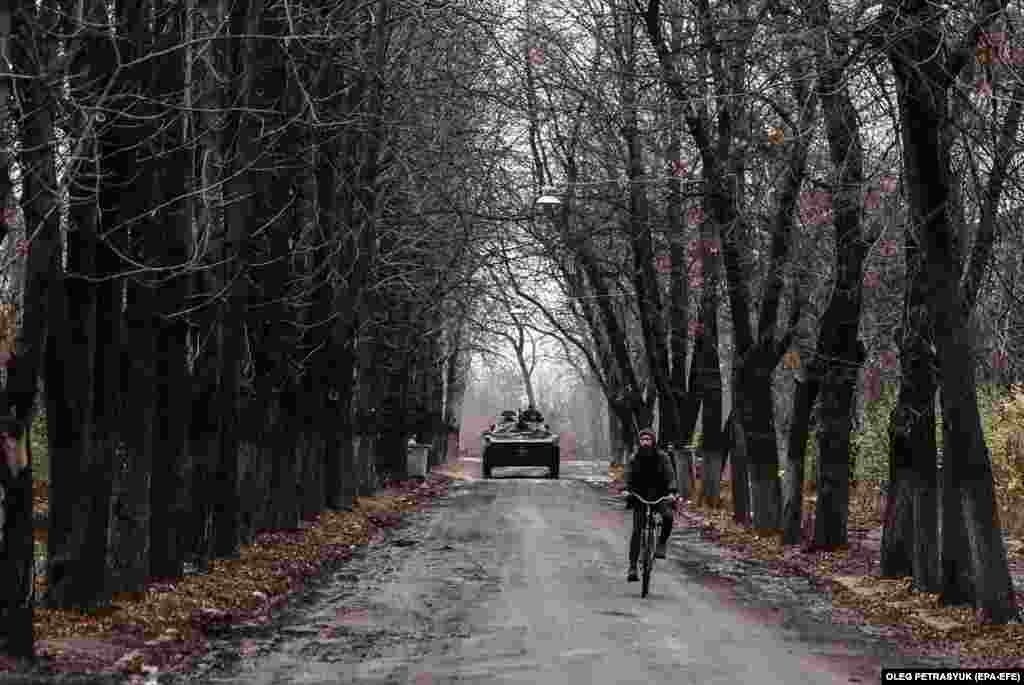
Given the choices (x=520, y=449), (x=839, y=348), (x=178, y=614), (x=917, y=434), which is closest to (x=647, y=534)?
(x=917, y=434)

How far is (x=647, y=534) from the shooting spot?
18250mm

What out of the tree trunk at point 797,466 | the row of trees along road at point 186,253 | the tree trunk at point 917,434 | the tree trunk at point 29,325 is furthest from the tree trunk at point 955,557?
the tree trunk at point 29,325

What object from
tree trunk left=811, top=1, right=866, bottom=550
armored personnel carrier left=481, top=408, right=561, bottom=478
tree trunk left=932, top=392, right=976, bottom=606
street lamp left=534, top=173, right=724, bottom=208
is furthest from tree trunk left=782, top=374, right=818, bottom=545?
armored personnel carrier left=481, top=408, right=561, bottom=478

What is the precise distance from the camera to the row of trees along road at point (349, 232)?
13617mm

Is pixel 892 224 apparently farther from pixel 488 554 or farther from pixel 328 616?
pixel 488 554

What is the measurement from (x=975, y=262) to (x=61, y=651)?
31.6 feet

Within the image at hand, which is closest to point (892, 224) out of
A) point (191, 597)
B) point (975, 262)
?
point (975, 262)

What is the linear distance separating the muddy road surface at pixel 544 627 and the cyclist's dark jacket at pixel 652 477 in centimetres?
113

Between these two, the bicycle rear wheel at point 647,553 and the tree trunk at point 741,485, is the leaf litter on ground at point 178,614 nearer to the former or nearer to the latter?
the bicycle rear wheel at point 647,553

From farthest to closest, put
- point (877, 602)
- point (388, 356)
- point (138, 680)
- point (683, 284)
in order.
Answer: point (388, 356)
point (683, 284)
point (877, 602)
point (138, 680)

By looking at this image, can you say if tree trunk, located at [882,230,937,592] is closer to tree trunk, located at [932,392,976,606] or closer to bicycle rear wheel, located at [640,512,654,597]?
tree trunk, located at [932,392,976,606]

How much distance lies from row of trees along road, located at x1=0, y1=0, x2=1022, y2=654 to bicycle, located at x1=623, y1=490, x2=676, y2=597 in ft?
9.63

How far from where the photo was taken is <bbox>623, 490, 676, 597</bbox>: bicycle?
1761cm

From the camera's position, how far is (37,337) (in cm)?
1163
